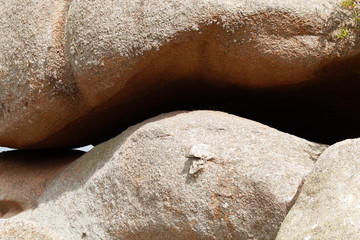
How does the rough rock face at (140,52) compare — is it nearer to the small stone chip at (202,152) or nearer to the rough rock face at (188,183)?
the rough rock face at (188,183)

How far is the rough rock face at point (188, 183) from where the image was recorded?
1923mm

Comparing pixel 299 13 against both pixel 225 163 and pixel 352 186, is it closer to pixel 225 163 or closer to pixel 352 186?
pixel 225 163

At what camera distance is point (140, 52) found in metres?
2.29

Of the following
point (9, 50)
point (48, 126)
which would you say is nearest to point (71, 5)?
point (9, 50)

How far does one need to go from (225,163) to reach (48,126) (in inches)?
43.5

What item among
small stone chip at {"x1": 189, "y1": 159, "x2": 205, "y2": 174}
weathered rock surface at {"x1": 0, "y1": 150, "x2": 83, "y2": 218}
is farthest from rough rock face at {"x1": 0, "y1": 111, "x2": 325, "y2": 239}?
weathered rock surface at {"x1": 0, "y1": 150, "x2": 83, "y2": 218}

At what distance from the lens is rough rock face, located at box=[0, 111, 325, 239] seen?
1923mm

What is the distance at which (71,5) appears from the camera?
2549mm

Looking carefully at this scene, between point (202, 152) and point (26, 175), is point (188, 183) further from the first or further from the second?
point (26, 175)

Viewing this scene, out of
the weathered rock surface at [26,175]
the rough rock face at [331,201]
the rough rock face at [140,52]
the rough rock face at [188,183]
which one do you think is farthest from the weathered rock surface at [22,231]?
the rough rock face at [331,201]

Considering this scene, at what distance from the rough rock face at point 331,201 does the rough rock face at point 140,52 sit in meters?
0.72

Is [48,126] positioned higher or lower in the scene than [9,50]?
lower

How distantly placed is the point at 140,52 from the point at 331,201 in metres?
1.12

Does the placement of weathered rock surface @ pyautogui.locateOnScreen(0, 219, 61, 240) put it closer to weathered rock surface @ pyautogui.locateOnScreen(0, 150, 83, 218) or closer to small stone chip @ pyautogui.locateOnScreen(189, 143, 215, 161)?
weathered rock surface @ pyautogui.locateOnScreen(0, 150, 83, 218)
